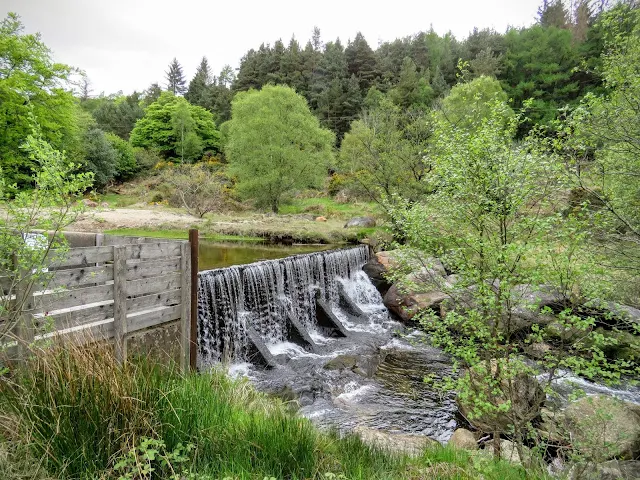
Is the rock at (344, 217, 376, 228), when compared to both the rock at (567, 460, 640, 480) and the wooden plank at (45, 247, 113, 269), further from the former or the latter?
the wooden plank at (45, 247, 113, 269)

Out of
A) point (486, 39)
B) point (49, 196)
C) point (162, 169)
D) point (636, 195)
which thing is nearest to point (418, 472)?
point (49, 196)

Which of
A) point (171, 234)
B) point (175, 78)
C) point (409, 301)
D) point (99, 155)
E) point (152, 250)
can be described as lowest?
point (409, 301)

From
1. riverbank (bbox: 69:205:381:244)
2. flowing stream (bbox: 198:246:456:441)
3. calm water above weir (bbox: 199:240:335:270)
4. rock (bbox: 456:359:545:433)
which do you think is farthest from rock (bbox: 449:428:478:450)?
riverbank (bbox: 69:205:381:244)

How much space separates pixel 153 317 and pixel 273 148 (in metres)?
22.9

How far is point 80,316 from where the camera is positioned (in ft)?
15.0

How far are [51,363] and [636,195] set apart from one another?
28.2 ft

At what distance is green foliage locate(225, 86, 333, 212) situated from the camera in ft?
89.7

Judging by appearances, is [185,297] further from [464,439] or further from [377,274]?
[377,274]

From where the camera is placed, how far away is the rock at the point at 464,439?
5836mm

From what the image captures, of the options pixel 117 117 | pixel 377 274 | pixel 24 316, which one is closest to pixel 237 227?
pixel 377 274

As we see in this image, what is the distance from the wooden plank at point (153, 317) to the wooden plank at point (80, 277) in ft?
2.12

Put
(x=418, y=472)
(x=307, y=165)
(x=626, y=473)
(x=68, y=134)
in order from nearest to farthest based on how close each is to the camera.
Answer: (x=418, y=472), (x=626, y=473), (x=68, y=134), (x=307, y=165)

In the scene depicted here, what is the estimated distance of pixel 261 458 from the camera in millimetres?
3098

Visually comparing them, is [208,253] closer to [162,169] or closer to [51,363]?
[51,363]
